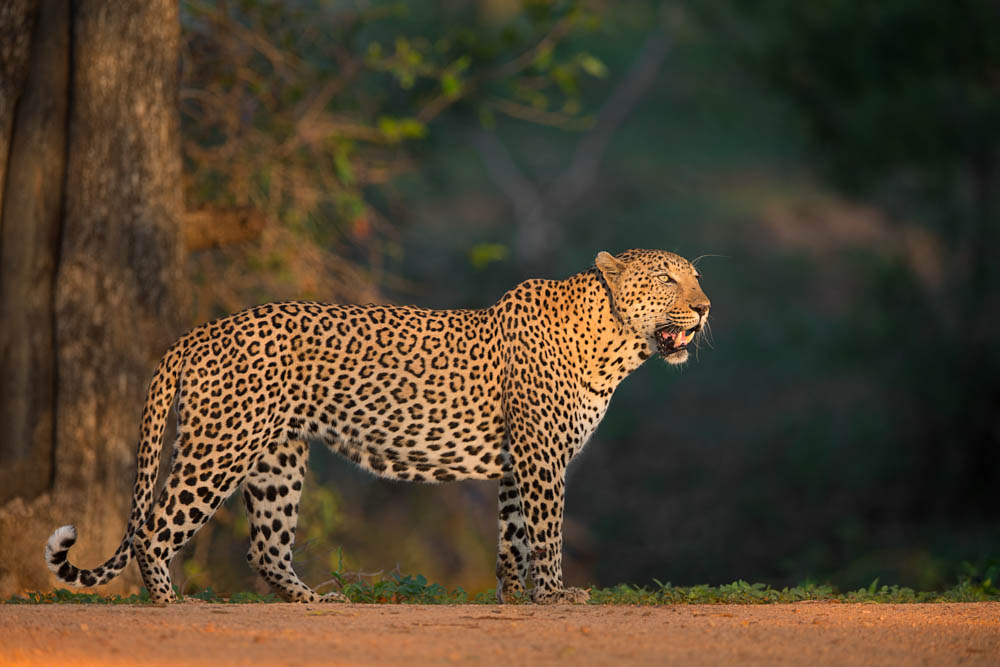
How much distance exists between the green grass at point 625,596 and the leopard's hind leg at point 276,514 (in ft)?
0.54

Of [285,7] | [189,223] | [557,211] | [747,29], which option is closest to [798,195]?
[557,211]

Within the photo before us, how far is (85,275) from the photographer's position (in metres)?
9.84

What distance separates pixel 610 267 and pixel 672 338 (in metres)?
0.57

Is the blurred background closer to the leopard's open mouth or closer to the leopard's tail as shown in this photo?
the leopard's tail

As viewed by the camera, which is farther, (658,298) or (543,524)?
(658,298)

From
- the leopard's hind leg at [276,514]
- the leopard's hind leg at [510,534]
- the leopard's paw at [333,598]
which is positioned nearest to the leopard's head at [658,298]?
the leopard's hind leg at [510,534]

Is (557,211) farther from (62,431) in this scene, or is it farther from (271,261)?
(62,431)

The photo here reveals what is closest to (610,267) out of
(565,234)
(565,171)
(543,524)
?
(543,524)

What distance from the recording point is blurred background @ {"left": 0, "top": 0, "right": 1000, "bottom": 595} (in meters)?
9.90

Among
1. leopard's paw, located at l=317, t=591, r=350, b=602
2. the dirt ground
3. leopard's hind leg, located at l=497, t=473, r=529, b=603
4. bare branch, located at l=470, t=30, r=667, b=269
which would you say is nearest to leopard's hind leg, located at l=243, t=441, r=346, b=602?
leopard's paw, located at l=317, t=591, r=350, b=602

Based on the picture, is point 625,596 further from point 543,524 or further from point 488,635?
point 488,635

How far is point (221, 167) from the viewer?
508 inches

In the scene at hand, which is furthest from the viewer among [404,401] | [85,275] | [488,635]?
[85,275]

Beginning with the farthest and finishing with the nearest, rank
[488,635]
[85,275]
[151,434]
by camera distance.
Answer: [85,275] < [151,434] < [488,635]
